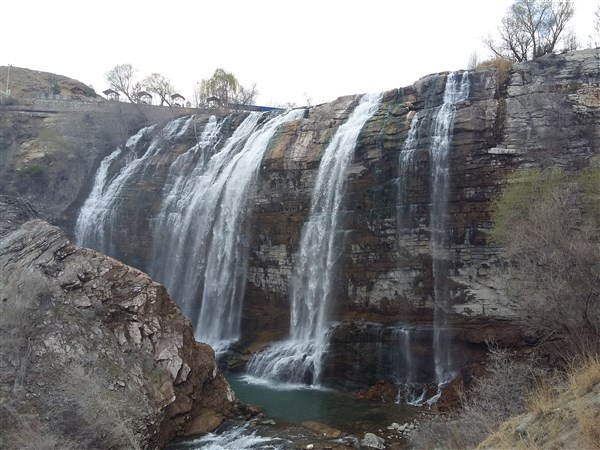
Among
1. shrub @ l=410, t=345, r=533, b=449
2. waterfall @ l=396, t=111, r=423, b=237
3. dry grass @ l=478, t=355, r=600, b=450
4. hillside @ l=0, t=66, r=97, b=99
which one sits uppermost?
hillside @ l=0, t=66, r=97, b=99

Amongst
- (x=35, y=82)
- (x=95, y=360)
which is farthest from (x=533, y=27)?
(x=35, y=82)

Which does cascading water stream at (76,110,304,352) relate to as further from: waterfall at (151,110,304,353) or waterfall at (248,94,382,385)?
waterfall at (248,94,382,385)

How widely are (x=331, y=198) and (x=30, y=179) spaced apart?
23.0 m

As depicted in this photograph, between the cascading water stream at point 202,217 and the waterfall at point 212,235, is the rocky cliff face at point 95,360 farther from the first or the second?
the cascading water stream at point 202,217

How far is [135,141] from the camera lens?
36.8 meters

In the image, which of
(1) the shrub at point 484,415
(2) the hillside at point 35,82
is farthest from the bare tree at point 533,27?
(2) the hillside at point 35,82

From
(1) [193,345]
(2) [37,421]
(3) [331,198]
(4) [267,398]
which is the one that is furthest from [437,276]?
(2) [37,421]

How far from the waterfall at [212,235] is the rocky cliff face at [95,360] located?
898 cm

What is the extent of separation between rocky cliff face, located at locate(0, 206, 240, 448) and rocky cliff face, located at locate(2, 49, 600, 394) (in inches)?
278

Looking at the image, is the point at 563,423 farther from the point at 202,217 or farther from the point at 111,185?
the point at 111,185

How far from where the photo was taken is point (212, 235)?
2548cm

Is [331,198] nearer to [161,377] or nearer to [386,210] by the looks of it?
[386,210]

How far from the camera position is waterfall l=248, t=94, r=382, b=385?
19.8 m

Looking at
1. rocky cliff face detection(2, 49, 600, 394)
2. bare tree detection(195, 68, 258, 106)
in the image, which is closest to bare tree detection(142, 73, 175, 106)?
bare tree detection(195, 68, 258, 106)
